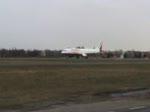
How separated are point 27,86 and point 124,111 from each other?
12.1 meters

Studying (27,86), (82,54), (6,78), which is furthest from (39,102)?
(82,54)

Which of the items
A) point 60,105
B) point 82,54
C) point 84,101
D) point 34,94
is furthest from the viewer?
point 82,54

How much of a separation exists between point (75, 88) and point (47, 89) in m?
1.97

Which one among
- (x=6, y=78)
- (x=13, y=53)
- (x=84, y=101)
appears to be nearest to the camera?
(x=84, y=101)

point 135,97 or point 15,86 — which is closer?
point 135,97

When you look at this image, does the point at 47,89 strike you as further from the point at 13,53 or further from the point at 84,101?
the point at 13,53

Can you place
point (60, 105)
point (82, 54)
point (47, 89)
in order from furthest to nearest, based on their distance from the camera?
1. point (82, 54)
2. point (47, 89)
3. point (60, 105)

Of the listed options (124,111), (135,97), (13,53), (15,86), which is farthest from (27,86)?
(13,53)

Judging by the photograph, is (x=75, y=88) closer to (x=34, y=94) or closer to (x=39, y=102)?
(x=34, y=94)

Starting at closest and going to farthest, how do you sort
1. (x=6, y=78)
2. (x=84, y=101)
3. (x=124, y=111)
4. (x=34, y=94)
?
(x=124, y=111) → (x=84, y=101) → (x=34, y=94) → (x=6, y=78)

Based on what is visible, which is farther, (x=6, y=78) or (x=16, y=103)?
(x=6, y=78)

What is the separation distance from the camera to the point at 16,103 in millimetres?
19922

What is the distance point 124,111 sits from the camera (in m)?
17.1

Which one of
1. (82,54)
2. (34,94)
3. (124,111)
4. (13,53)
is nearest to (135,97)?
(34,94)
